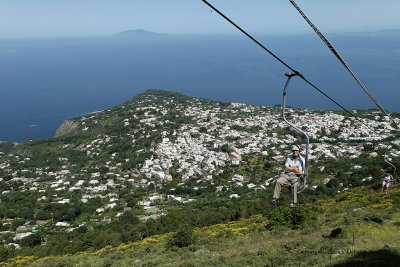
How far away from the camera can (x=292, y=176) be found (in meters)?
12.3

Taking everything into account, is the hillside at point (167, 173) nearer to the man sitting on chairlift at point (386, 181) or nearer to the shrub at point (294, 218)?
the shrub at point (294, 218)

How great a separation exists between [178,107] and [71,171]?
2109 inches

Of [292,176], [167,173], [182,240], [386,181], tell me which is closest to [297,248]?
[292,176]

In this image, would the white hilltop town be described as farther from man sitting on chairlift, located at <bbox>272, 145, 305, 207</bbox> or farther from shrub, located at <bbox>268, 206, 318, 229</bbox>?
man sitting on chairlift, located at <bbox>272, 145, 305, 207</bbox>

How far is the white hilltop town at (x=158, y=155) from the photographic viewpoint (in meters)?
62.7

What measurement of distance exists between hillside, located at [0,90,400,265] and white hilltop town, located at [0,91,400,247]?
264mm

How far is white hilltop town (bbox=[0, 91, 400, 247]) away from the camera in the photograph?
206 feet

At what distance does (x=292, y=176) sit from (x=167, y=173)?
63567mm

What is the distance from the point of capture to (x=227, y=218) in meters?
42.2

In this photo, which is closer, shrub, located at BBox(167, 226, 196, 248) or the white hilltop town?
shrub, located at BBox(167, 226, 196, 248)

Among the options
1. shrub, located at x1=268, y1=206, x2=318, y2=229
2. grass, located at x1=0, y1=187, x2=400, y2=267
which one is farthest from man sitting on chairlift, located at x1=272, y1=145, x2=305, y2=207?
shrub, located at x1=268, y1=206, x2=318, y2=229

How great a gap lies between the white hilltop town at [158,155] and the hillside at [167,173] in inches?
10.4

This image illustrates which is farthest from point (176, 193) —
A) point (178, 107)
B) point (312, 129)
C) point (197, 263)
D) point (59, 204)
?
point (178, 107)

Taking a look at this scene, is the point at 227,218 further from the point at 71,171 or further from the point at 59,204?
the point at 71,171
